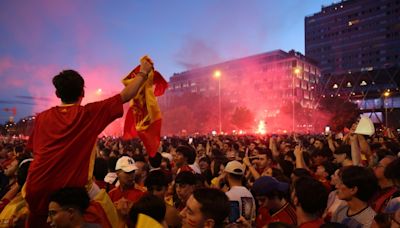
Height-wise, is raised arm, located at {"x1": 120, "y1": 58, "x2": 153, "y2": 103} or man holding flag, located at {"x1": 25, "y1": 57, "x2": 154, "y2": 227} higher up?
raised arm, located at {"x1": 120, "y1": 58, "x2": 153, "y2": 103}

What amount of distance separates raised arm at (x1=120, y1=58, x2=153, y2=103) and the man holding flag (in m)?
0.01

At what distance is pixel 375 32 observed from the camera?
121 metres

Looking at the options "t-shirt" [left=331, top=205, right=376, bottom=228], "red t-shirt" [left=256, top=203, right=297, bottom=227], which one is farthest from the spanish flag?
"t-shirt" [left=331, top=205, right=376, bottom=228]

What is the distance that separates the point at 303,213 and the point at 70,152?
8.57 ft

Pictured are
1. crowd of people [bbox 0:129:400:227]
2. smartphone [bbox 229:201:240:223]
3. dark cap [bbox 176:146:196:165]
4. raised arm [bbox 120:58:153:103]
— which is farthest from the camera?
dark cap [bbox 176:146:196:165]

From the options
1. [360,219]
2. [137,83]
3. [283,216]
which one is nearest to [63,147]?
[137,83]

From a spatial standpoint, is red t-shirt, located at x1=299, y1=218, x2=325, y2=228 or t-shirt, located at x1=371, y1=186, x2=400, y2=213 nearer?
red t-shirt, located at x1=299, y1=218, x2=325, y2=228

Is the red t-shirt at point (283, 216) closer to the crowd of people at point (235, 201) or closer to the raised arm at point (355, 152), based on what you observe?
the crowd of people at point (235, 201)

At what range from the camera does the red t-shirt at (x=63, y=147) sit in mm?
3045

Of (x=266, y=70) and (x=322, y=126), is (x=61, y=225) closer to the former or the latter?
(x=322, y=126)

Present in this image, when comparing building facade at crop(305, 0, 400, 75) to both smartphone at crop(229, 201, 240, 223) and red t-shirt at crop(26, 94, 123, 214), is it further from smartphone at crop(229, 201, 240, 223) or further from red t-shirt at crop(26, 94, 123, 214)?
red t-shirt at crop(26, 94, 123, 214)

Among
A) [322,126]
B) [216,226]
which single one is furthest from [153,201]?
[322,126]

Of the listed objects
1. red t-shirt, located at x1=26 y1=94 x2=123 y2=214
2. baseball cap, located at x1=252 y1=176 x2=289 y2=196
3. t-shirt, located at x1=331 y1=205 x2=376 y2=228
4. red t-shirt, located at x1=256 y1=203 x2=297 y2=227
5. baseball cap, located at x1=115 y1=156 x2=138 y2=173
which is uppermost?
red t-shirt, located at x1=26 y1=94 x2=123 y2=214

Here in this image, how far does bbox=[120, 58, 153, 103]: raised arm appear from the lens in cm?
335
